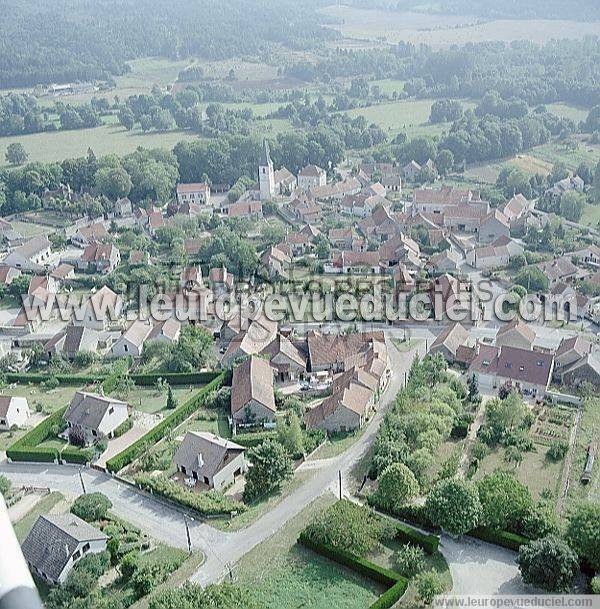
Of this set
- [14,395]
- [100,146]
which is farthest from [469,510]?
[100,146]

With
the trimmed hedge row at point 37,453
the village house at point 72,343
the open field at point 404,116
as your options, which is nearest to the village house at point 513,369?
the trimmed hedge row at point 37,453

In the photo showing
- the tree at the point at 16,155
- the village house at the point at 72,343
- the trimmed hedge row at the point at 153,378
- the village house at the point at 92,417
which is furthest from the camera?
the tree at the point at 16,155

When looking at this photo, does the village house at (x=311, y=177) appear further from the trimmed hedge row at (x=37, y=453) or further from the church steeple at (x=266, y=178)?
the trimmed hedge row at (x=37, y=453)

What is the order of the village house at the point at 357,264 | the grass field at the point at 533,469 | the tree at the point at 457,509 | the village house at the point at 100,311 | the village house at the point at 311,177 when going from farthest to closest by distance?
the village house at the point at 311,177, the village house at the point at 357,264, the village house at the point at 100,311, the grass field at the point at 533,469, the tree at the point at 457,509

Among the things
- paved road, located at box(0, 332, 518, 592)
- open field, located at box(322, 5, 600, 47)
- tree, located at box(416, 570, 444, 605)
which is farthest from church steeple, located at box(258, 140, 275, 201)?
open field, located at box(322, 5, 600, 47)

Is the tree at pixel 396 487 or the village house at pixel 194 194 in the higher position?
the tree at pixel 396 487

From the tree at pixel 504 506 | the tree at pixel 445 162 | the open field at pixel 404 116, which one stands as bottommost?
the tree at pixel 504 506

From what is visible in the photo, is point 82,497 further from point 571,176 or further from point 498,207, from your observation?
point 571,176

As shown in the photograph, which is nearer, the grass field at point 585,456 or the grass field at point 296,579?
the grass field at point 296,579
